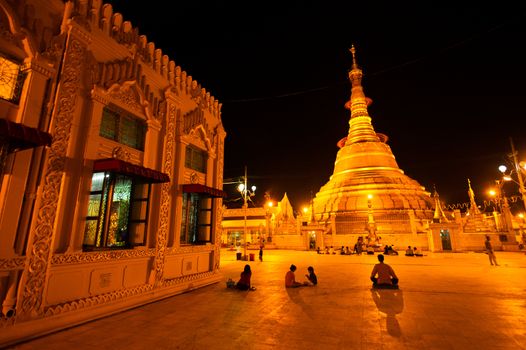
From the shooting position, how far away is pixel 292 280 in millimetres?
9773

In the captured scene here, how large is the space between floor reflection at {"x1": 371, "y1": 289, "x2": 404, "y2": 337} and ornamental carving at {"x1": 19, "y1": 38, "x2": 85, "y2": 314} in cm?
706

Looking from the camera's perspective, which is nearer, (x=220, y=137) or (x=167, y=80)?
(x=167, y=80)

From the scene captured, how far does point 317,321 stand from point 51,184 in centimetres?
650

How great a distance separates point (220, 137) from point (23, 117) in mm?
7868

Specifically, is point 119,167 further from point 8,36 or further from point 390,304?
point 390,304

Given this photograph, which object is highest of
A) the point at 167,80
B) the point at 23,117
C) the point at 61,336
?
the point at 167,80

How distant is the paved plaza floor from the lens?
483cm

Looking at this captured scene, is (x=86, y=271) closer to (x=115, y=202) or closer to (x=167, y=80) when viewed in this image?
(x=115, y=202)

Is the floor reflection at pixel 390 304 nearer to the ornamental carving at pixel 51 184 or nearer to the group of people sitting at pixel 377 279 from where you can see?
the group of people sitting at pixel 377 279

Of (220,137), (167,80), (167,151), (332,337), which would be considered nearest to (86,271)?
(167,151)

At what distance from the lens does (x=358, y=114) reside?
43.2m

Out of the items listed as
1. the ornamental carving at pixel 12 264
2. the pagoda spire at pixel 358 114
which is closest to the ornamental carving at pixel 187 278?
the ornamental carving at pixel 12 264

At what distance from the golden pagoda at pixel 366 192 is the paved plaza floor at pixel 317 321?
2275 cm

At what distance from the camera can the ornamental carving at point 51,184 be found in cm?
555
